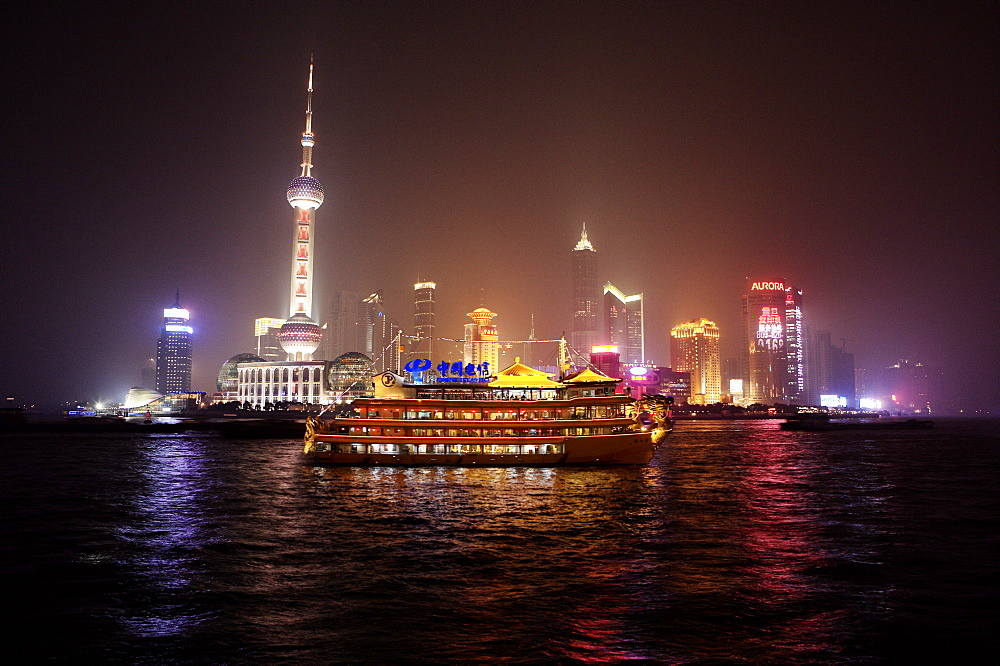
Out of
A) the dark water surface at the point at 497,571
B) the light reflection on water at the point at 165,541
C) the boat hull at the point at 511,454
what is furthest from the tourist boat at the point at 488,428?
the light reflection on water at the point at 165,541

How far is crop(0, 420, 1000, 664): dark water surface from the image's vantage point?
50.7 ft

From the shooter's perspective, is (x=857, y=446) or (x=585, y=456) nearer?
(x=585, y=456)

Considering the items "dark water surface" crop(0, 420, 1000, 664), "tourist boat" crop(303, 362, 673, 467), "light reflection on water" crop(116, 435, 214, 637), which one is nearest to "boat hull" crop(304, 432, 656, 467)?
"tourist boat" crop(303, 362, 673, 467)

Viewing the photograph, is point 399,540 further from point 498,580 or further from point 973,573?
point 973,573

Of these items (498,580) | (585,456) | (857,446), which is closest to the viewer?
(498,580)

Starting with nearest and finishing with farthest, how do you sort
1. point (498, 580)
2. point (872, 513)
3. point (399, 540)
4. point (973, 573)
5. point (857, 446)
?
point (498, 580), point (973, 573), point (399, 540), point (872, 513), point (857, 446)

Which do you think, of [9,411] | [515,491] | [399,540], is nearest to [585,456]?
[515,491]

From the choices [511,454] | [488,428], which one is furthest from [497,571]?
[511,454]

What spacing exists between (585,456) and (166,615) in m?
40.6

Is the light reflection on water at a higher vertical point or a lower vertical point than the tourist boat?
lower

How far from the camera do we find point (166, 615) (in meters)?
17.8

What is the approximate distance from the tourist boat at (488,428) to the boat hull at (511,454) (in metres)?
0.09

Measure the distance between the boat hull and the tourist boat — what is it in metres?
0.09

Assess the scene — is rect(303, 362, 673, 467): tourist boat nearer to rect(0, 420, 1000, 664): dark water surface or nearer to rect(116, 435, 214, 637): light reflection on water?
rect(0, 420, 1000, 664): dark water surface
